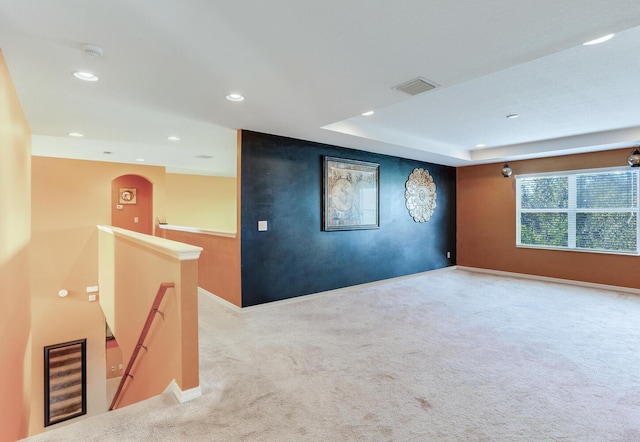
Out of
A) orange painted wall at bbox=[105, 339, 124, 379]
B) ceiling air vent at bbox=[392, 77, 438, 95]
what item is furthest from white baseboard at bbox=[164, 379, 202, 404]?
orange painted wall at bbox=[105, 339, 124, 379]

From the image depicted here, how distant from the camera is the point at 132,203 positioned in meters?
7.99

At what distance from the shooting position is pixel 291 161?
176 inches

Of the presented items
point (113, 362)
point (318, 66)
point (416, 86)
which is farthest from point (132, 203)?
point (416, 86)

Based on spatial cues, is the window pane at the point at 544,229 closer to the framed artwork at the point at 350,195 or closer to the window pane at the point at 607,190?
the window pane at the point at 607,190

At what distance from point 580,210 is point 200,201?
9.04m

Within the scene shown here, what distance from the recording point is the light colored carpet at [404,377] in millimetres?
1859

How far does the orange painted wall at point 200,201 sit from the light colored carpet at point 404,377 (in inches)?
226

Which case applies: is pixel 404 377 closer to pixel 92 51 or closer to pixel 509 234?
pixel 92 51

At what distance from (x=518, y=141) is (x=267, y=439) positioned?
579cm

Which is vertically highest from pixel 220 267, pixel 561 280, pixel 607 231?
pixel 607 231

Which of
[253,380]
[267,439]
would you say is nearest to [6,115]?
[253,380]

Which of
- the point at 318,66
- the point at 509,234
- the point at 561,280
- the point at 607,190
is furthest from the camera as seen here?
the point at 509,234

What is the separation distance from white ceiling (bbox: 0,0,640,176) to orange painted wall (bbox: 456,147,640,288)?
1.25m

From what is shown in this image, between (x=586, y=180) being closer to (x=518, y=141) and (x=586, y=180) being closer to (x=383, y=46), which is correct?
(x=518, y=141)
